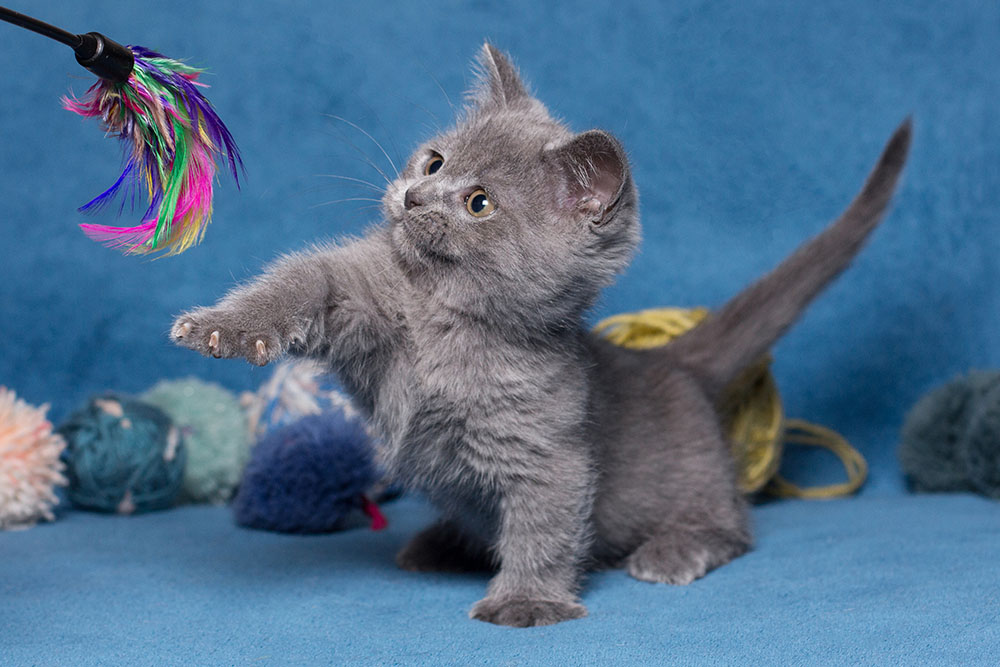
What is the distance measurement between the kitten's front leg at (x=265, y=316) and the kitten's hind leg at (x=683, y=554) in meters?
0.68

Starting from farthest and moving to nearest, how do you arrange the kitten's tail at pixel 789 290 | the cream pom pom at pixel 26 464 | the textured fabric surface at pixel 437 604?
the kitten's tail at pixel 789 290 → the cream pom pom at pixel 26 464 → the textured fabric surface at pixel 437 604

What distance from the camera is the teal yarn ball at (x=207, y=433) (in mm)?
2096

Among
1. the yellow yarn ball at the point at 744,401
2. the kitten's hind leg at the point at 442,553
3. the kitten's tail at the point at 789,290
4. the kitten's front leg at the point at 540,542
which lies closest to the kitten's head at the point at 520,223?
the kitten's front leg at the point at 540,542

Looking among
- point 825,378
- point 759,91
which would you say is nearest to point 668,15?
point 759,91

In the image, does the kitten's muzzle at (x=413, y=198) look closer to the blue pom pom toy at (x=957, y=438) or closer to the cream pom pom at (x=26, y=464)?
the cream pom pom at (x=26, y=464)

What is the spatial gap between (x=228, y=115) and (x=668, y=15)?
1105 mm

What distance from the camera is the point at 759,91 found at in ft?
7.89

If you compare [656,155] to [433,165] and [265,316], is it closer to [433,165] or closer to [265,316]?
[433,165]

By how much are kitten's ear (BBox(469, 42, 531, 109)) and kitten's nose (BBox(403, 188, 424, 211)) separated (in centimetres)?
31

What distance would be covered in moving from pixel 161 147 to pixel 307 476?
0.80 m

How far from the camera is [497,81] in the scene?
1564mm

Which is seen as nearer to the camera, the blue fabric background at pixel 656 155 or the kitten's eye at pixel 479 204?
the kitten's eye at pixel 479 204

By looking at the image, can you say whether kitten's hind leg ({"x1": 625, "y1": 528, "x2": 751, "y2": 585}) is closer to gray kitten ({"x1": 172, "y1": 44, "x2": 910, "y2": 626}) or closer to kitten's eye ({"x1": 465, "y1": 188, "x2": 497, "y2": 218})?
gray kitten ({"x1": 172, "y1": 44, "x2": 910, "y2": 626})

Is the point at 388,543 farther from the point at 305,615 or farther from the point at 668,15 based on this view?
the point at 668,15
